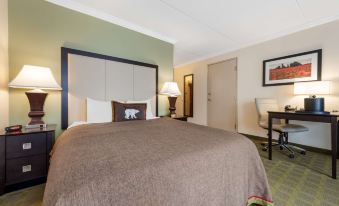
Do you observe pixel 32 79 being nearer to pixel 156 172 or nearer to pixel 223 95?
pixel 156 172

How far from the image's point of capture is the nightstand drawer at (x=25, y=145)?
1.45 metres

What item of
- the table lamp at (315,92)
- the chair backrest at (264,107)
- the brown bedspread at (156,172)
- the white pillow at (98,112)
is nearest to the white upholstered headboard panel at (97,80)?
the white pillow at (98,112)

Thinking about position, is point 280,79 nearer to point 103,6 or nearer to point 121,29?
point 121,29

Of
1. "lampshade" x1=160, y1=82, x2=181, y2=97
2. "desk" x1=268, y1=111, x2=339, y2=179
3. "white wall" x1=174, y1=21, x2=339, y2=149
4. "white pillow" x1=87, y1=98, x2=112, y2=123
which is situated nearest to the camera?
"desk" x1=268, y1=111, x2=339, y2=179

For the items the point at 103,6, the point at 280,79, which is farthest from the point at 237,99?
the point at 103,6

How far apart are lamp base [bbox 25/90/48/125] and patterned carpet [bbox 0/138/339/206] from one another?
752 millimetres

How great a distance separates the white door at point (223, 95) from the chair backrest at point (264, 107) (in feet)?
2.86

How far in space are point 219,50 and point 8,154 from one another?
444 centimetres

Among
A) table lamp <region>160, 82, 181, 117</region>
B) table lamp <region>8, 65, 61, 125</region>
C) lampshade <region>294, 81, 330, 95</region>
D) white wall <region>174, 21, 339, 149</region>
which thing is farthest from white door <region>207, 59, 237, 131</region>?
table lamp <region>8, 65, 61, 125</region>

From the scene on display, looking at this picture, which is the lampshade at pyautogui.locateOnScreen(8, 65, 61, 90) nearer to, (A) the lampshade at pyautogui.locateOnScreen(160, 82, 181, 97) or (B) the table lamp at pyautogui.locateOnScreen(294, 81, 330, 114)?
(A) the lampshade at pyautogui.locateOnScreen(160, 82, 181, 97)

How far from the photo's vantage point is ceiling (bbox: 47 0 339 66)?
216 cm

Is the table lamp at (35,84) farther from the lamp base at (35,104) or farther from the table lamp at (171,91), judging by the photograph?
the table lamp at (171,91)

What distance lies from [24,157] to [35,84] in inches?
30.5

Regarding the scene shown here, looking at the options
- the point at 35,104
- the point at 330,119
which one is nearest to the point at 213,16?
the point at 330,119
